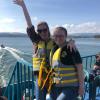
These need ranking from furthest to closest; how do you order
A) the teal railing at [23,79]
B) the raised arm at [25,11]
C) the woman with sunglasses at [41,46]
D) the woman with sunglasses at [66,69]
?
the teal railing at [23,79] < the raised arm at [25,11] < the woman with sunglasses at [41,46] < the woman with sunglasses at [66,69]

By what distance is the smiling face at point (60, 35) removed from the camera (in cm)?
454

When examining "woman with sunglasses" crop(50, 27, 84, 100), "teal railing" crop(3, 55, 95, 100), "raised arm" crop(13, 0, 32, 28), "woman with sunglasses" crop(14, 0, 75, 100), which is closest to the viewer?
"woman with sunglasses" crop(50, 27, 84, 100)

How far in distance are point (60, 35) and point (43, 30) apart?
52 cm

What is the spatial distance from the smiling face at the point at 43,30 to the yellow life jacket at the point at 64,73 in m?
0.49

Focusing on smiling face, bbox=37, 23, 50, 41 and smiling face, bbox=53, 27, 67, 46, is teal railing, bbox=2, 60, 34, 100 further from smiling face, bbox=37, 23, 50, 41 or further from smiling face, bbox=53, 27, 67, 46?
smiling face, bbox=53, 27, 67, 46

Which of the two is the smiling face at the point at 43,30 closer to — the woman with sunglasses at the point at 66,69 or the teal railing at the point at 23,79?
the woman with sunglasses at the point at 66,69

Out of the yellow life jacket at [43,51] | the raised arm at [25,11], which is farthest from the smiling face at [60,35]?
the raised arm at [25,11]

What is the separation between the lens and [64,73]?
4.58m

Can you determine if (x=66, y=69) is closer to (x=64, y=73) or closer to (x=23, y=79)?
(x=64, y=73)

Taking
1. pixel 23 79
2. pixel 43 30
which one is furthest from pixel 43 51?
pixel 23 79

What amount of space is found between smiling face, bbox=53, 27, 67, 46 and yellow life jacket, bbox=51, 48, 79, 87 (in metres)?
0.11

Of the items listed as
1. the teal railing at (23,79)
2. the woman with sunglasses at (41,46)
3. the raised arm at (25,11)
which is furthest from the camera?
the teal railing at (23,79)

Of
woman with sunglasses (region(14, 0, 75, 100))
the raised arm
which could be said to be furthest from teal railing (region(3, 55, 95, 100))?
the raised arm

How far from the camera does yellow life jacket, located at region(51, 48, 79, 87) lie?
15.0 feet
